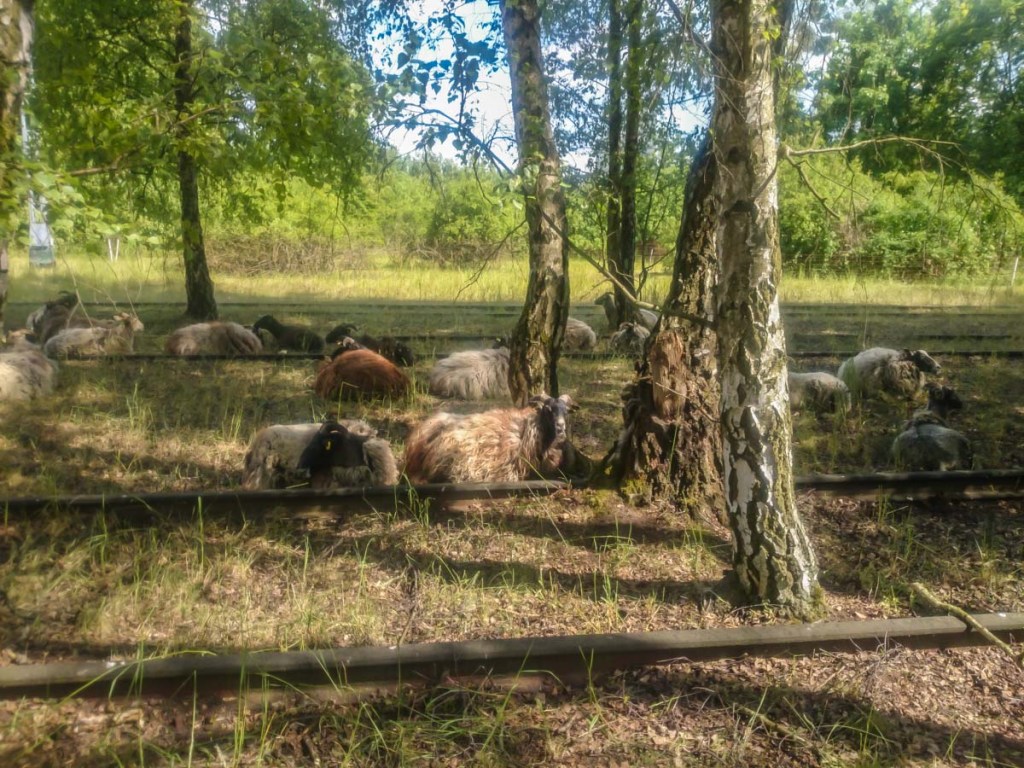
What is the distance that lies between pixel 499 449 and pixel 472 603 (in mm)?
2394

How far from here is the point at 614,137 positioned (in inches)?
558

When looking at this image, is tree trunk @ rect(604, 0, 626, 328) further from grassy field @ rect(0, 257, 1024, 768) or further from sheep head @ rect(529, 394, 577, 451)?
grassy field @ rect(0, 257, 1024, 768)

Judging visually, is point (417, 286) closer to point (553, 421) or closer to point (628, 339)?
point (628, 339)

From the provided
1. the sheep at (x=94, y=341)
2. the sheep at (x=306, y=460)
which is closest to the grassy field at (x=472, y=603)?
the sheep at (x=306, y=460)

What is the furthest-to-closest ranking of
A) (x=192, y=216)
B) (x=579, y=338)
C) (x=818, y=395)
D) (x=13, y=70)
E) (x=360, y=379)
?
1. (x=192, y=216)
2. (x=579, y=338)
3. (x=360, y=379)
4. (x=818, y=395)
5. (x=13, y=70)

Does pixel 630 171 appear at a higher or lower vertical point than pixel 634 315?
higher

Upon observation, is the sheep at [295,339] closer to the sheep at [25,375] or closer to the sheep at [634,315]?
the sheep at [25,375]

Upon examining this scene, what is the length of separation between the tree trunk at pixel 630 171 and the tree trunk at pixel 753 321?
194 cm

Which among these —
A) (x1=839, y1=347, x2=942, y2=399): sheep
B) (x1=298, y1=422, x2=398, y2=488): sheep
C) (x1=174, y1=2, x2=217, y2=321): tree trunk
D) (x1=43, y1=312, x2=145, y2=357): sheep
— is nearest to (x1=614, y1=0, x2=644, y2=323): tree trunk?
(x1=298, y1=422, x2=398, y2=488): sheep

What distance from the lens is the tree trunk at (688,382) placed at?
6.09 m

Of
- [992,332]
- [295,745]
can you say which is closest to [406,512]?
[295,745]

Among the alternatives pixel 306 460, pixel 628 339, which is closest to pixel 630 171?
pixel 628 339

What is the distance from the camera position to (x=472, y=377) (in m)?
10.2

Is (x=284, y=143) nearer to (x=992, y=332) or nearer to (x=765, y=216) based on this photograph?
(x=765, y=216)
